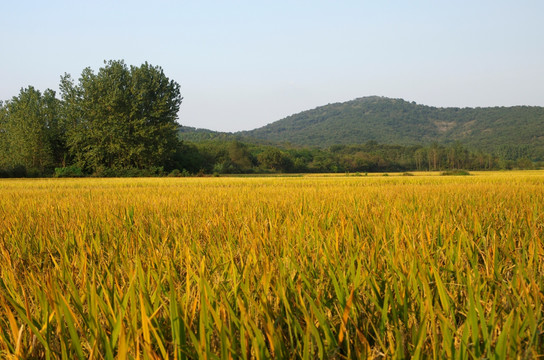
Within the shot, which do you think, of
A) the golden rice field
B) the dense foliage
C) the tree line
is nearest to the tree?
the tree line

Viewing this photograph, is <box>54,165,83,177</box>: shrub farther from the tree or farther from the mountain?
the mountain

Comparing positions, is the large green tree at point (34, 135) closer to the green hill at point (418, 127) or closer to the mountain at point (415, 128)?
the mountain at point (415, 128)

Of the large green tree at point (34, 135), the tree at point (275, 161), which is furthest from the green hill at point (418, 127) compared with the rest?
the large green tree at point (34, 135)

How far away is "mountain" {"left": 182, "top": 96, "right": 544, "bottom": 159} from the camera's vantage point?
12512cm

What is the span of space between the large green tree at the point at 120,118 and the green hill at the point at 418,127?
345ft

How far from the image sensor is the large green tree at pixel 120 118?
32312mm

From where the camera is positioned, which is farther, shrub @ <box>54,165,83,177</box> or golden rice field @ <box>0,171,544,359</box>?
shrub @ <box>54,165,83,177</box>

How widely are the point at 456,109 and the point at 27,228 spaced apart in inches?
8632

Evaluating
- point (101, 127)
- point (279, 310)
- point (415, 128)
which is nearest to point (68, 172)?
point (101, 127)

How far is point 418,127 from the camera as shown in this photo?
177875mm

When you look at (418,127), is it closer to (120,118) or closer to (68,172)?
(120,118)

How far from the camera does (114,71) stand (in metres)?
33.8

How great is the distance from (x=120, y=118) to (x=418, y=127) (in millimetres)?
167670

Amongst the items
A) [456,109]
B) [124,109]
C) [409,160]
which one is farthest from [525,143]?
[124,109]
